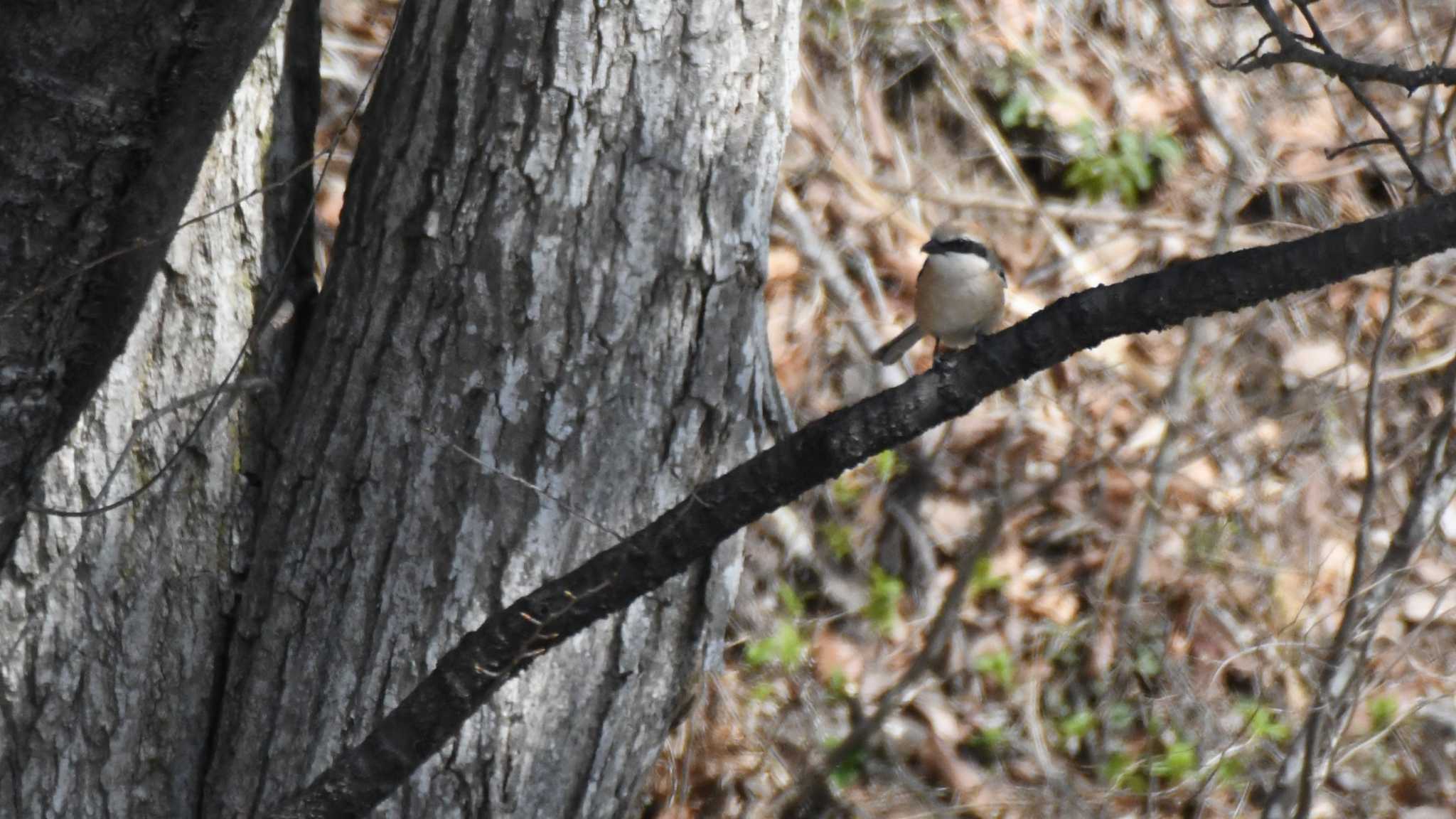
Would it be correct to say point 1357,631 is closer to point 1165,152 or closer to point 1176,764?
point 1176,764

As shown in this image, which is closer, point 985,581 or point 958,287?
point 958,287

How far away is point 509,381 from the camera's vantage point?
2.52 m

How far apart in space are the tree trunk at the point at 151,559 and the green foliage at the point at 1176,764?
10.6 feet

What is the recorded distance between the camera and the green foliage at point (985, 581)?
4934 millimetres

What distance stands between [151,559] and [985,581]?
3.08 m

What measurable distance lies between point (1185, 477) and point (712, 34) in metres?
3.23

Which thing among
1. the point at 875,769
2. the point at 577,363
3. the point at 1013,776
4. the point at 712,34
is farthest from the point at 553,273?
the point at 1013,776

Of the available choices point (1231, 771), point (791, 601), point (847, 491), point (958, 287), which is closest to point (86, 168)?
point (958, 287)

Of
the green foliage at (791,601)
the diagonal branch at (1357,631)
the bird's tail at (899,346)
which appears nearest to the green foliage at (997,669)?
the green foliage at (791,601)

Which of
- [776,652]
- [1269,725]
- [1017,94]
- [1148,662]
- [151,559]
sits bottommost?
[1269,725]

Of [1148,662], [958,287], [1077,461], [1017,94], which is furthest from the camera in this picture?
[1017,94]

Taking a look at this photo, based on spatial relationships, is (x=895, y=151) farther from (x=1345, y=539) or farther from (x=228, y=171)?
(x=228, y=171)

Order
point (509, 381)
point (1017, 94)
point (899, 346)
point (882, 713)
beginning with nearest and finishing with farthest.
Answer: point (509, 381) → point (899, 346) → point (882, 713) → point (1017, 94)

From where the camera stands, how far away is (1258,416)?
4.81 m
